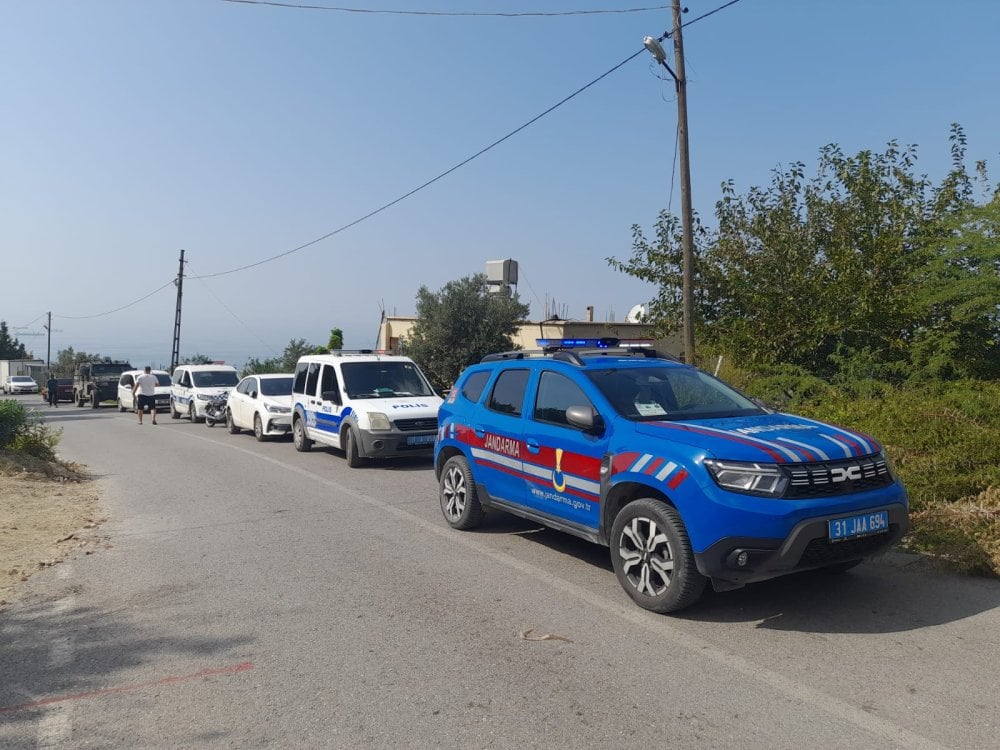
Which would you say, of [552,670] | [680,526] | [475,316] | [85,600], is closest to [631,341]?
[680,526]

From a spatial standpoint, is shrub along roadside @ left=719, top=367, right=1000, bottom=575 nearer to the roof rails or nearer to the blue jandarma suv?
the blue jandarma suv

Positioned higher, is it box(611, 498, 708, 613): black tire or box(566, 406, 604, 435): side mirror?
box(566, 406, 604, 435): side mirror

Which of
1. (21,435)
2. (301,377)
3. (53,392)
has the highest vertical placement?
(301,377)

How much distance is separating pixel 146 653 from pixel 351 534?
334 cm

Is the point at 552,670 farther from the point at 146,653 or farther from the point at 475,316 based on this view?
the point at 475,316

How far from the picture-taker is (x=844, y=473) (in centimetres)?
536

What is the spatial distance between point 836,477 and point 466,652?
2532 millimetres

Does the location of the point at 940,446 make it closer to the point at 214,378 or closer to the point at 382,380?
the point at 382,380

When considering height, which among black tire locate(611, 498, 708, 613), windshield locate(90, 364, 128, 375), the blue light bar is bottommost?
black tire locate(611, 498, 708, 613)

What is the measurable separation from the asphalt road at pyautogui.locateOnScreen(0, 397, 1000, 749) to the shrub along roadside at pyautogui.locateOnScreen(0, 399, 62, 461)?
5.82 meters

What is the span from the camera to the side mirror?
617 cm

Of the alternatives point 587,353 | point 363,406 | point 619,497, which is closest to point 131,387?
point 363,406

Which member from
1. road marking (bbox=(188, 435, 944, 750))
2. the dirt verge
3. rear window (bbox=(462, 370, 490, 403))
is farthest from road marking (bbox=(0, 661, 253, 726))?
rear window (bbox=(462, 370, 490, 403))

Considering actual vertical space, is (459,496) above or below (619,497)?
below
